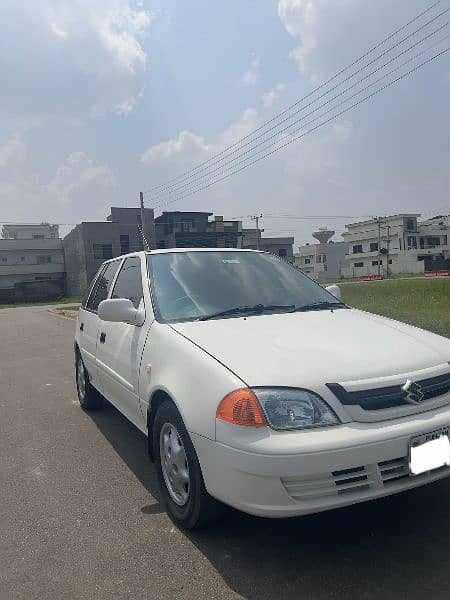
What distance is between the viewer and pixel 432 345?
121 inches

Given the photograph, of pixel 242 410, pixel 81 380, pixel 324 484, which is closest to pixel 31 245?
pixel 81 380

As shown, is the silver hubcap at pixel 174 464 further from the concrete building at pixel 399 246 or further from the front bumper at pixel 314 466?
the concrete building at pixel 399 246

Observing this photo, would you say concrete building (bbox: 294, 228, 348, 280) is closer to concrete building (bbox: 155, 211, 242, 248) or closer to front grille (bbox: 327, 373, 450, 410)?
concrete building (bbox: 155, 211, 242, 248)

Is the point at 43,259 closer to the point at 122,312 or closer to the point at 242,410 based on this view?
the point at 122,312

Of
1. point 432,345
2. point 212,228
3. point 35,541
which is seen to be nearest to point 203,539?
point 35,541

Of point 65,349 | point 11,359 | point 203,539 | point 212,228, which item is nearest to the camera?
point 203,539

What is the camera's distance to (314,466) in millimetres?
2359

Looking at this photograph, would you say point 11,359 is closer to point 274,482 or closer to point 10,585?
point 10,585

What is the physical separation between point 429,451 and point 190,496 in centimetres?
130

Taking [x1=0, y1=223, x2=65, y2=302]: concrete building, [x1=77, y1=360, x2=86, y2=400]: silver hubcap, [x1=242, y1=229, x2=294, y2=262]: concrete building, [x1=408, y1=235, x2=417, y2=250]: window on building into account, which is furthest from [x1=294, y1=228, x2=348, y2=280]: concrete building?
[x1=77, y1=360, x2=86, y2=400]: silver hubcap

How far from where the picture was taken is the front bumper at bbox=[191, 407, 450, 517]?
2371 millimetres

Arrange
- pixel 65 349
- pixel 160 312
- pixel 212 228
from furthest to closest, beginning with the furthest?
1. pixel 212 228
2. pixel 65 349
3. pixel 160 312

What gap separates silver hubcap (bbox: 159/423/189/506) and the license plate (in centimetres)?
123

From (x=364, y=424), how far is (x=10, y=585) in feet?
6.48
